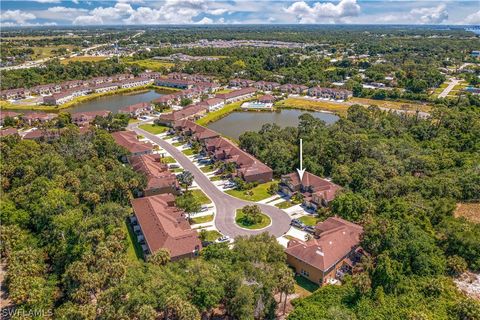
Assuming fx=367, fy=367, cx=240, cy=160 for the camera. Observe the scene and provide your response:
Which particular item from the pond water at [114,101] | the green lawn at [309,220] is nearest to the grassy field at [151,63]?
the pond water at [114,101]

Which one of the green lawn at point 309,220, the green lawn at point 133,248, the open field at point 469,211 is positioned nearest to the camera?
the green lawn at point 133,248

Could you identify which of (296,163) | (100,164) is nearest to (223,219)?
(296,163)

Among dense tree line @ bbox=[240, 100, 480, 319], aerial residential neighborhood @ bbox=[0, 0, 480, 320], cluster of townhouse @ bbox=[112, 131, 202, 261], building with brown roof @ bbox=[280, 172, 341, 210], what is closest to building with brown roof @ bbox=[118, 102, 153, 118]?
aerial residential neighborhood @ bbox=[0, 0, 480, 320]

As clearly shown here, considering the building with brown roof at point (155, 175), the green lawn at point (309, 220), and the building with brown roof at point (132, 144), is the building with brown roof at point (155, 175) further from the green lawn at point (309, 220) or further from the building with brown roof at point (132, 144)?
the green lawn at point (309, 220)

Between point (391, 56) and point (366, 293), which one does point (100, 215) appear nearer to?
point (366, 293)

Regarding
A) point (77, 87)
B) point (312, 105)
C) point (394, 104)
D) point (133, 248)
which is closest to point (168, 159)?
point (133, 248)
